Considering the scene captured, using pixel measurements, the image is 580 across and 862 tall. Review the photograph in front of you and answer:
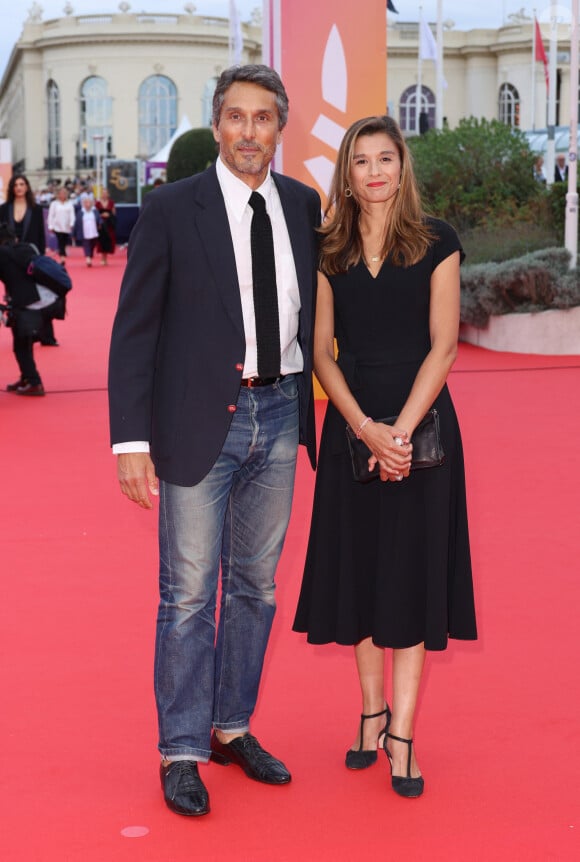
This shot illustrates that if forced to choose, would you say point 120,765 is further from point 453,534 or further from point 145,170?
point 145,170

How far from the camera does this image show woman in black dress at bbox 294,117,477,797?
3906 mm

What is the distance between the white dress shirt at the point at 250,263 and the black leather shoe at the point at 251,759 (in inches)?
39.4

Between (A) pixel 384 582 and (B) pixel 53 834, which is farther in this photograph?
(A) pixel 384 582

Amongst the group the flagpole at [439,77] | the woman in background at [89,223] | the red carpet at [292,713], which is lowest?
the red carpet at [292,713]

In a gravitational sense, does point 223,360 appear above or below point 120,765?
above

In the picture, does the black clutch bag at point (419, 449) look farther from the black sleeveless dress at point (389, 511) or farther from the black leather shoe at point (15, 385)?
the black leather shoe at point (15, 385)

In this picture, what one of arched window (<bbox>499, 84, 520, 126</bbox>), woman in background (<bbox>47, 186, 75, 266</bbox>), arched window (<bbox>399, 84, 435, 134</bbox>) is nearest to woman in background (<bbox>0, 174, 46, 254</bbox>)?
woman in background (<bbox>47, 186, 75, 266</bbox>)

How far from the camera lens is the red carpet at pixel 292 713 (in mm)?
3652

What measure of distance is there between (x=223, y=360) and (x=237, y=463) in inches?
12.5

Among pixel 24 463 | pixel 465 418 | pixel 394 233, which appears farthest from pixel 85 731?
pixel 465 418

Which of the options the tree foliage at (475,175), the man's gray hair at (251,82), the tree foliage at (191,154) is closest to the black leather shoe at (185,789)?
the man's gray hair at (251,82)

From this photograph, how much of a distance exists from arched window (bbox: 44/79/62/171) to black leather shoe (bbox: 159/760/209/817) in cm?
9248

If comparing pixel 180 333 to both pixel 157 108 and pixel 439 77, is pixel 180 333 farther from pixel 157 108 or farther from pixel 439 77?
→ pixel 157 108

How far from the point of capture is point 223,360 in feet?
12.3
